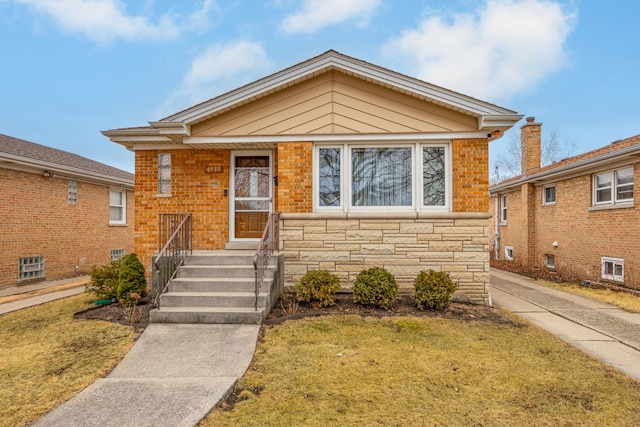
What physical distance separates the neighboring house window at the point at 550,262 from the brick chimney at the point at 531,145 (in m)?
3.65

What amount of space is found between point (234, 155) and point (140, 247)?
2883 millimetres

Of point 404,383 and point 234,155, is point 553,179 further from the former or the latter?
point 404,383

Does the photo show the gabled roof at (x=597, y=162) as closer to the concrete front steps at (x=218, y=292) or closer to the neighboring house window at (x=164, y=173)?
the concrete front steps at (x=218, y=292)

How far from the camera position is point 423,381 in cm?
382

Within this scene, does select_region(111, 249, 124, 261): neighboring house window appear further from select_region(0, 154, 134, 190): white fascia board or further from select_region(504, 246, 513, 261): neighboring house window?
select_region(504, 246, 513, 261): neighboring house window

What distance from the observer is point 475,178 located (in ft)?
23.3

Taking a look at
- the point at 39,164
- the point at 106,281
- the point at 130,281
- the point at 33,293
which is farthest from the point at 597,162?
the point at 39,164

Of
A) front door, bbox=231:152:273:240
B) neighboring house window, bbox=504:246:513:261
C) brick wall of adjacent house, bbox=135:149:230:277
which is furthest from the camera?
neighboring house window, bbox=504:246:513:261

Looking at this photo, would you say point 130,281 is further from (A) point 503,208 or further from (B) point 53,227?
(A) point 503,208

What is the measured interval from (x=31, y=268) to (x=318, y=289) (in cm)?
1007

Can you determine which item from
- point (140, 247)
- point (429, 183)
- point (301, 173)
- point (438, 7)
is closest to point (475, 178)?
point (429, 183)

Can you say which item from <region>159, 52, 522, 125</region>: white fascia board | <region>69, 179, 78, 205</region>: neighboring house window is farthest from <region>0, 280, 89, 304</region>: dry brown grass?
<region>159, 52, 522, 125</region>: white fascia board

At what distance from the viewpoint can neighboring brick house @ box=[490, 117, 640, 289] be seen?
9609 millimetres

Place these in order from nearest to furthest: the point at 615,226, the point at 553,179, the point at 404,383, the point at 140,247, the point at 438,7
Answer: the point at 404,383 < the point at 140,247 < the point at 615,226 < the point at 553,179 < the point at 438,7
